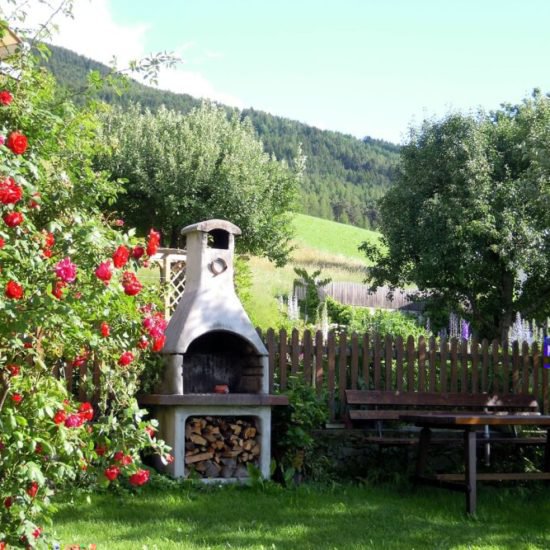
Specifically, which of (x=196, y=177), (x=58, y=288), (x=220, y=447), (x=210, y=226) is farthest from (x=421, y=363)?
(x=196, y=177)

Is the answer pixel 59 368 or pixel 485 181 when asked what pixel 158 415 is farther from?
pixel 485 181

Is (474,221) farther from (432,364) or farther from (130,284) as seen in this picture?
(130,284)

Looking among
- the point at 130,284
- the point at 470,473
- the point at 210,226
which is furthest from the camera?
the point at 210,226

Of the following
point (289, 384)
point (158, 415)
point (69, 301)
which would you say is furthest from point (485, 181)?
point (69, 301)

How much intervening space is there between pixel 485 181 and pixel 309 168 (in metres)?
63.3

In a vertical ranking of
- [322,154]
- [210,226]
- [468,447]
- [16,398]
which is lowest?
[468,447]

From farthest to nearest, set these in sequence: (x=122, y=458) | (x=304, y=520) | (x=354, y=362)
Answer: (x=354, y=362), (x=304, y=520), (x=122, y=458)

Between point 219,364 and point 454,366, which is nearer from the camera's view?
point 219,364

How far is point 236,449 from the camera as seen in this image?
8391 millimetres

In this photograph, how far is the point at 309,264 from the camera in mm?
42188

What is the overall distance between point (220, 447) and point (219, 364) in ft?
3.16

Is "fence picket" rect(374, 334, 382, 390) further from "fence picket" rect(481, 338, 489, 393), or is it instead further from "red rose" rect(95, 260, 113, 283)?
"red rose" rect(95, 260, 113, 283)

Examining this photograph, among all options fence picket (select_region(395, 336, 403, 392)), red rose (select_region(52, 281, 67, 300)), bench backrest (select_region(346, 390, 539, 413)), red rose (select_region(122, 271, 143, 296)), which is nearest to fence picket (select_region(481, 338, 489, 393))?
bench backrest (select_region(346, 390, 539, 413))

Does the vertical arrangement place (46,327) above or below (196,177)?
below
